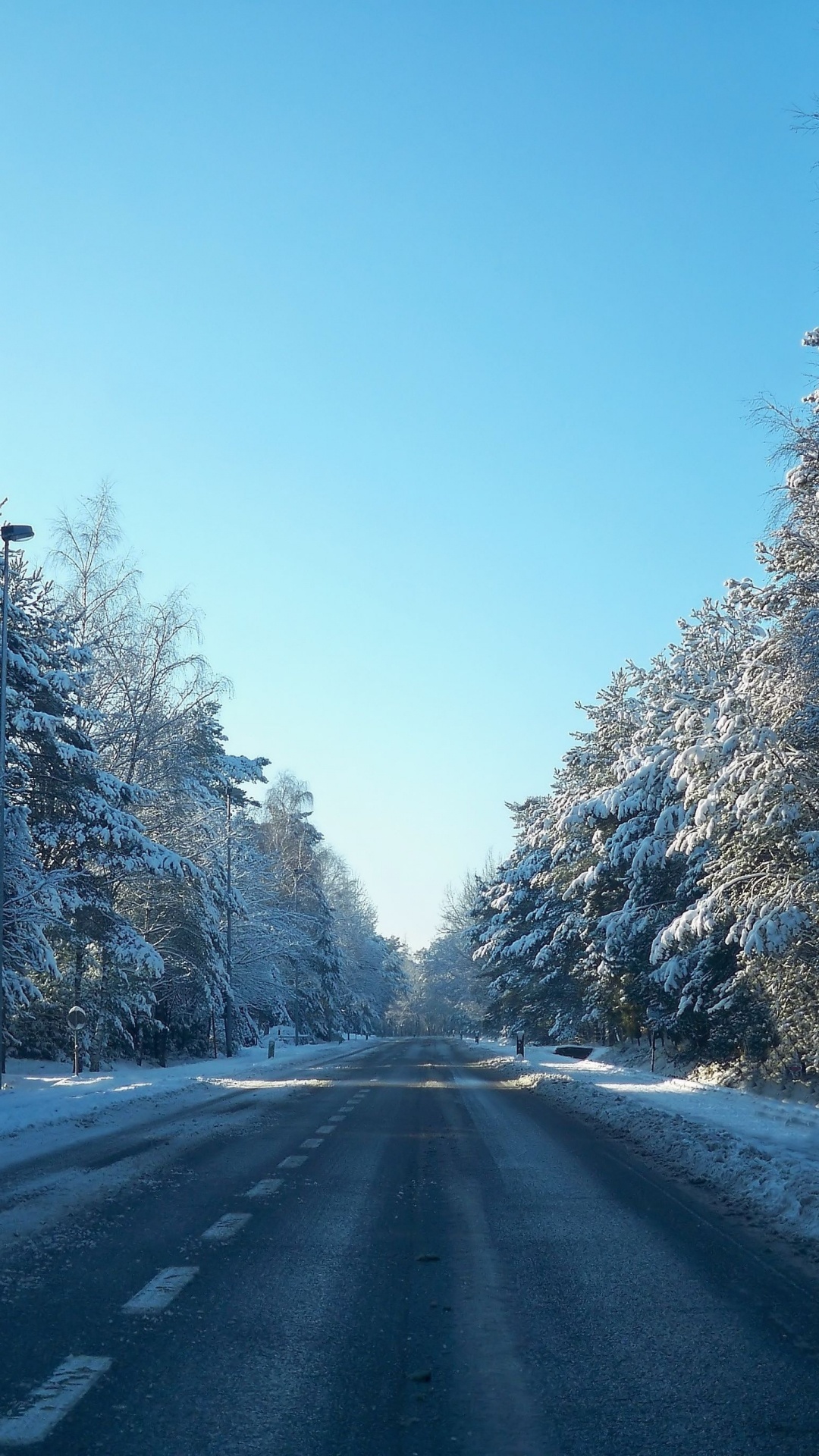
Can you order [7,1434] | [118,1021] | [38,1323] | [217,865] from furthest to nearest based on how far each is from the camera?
[217,865], [118,1021], [38,1323], [7,1434]

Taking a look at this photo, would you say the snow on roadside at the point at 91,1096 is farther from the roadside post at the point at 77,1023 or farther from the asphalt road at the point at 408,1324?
the asphalt road at the point at 408,1324

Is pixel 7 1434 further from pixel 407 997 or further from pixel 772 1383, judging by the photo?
pixel 407 997

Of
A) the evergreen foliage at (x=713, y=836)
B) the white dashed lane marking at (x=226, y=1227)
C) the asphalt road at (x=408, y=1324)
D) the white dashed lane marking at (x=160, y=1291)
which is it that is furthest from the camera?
the evergreen foliage at (x=713, y=836)

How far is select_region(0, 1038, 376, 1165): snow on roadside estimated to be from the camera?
47.0 feet

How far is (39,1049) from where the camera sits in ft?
111

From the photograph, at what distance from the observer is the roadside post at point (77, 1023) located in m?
27.4

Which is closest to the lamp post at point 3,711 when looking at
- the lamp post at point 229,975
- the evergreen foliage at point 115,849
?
the evergreen foliage at point 115,849

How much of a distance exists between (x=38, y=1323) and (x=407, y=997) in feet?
627

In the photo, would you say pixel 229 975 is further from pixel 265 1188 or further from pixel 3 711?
pixel 265 1188

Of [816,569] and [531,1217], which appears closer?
[531,1217]

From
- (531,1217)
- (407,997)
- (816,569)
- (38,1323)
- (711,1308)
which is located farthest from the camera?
(407,997)

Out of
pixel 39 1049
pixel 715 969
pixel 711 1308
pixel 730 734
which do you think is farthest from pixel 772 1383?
pixel 39 1049

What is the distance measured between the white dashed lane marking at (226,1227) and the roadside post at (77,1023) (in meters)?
19.3

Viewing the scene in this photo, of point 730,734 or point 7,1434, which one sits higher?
point 730,734
